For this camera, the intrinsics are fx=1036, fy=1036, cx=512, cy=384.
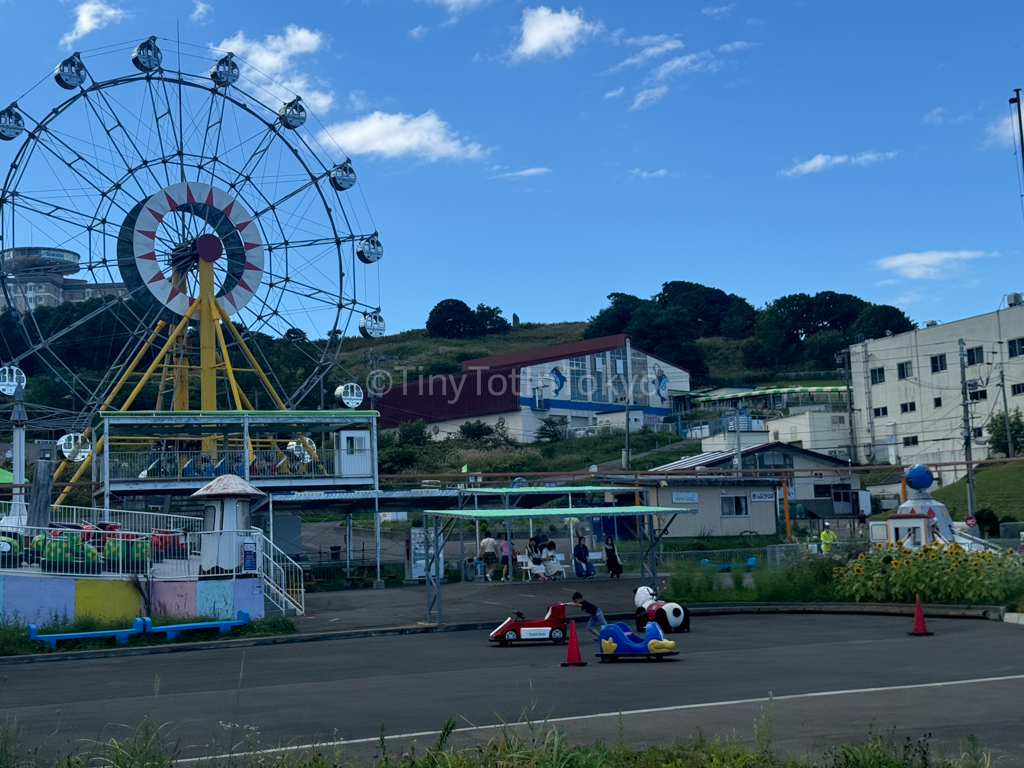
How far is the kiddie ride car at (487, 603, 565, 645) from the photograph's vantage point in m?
19.6

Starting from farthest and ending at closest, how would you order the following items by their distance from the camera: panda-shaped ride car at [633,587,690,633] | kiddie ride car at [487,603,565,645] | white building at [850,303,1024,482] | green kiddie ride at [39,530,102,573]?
1. white building at [850,303,1024,482]
2. green kiddie ride at [39,530,102,573]
3. panda-shaped ride car at [633,587,690,633]
4. kiddie ride car at [487,603,565,645]

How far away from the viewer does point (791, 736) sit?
30.9 ft

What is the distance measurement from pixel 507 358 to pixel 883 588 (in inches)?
2868

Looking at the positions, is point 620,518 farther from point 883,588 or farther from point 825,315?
point 825,315

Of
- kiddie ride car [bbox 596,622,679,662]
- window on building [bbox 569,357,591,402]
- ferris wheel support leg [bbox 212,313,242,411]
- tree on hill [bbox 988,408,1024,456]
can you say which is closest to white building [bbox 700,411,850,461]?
tree on hill [bbox 988,408,1024,456]

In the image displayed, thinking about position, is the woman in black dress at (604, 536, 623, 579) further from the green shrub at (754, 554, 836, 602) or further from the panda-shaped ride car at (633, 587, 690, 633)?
the panda-shaped ride car at (633, 587, 690, 633)

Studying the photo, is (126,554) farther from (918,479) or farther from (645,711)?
(918,479)

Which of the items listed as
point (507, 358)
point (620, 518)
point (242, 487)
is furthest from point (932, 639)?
point (507, 358)

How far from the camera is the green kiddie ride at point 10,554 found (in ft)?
73.8

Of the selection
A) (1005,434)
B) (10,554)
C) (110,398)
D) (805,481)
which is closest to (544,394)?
(805,481)

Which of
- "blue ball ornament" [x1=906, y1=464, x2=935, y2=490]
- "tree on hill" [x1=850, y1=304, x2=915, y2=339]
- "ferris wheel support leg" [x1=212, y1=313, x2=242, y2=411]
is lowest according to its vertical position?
"blue ball ornament" [x1=906, y1=464, x2=935, y2=490]

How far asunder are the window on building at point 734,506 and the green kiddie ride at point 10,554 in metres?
32.0

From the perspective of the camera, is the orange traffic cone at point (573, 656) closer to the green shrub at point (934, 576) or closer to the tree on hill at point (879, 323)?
the green shrub at point (934, 576)

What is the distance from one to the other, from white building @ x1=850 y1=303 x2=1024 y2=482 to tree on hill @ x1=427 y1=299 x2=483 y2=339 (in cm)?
8084
